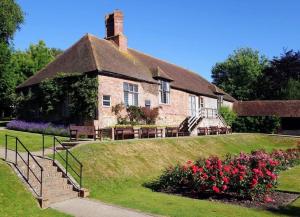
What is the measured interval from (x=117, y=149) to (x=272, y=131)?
111 feet

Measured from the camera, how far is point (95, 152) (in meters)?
18.2

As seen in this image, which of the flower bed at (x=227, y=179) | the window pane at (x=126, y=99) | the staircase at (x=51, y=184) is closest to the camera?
the staircase at (x=51, y=184)

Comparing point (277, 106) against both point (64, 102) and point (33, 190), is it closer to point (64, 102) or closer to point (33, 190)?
point (64, 102)

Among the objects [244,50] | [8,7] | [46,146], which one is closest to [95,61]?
[46,146]

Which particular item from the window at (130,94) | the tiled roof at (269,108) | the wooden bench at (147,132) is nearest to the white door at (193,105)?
the window at (130,94)

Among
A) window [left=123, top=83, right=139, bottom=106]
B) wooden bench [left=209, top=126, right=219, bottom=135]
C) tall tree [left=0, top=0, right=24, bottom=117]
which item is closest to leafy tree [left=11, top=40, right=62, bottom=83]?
tall tree [left=0, top=0, right=24, bottom=117]

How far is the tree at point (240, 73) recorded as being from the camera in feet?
259

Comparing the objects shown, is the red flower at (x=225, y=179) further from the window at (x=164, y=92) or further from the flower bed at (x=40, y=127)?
the window at (x=164, y=92)

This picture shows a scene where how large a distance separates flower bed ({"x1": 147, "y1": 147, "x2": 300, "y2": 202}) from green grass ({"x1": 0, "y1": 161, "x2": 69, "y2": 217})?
557 cm

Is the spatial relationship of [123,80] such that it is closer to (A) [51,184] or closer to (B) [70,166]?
(B) [70,166]

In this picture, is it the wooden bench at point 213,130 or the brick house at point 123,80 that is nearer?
the brick house at point 123,80

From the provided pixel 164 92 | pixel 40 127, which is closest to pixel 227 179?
pixel 40 127

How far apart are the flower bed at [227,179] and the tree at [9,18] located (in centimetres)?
2739

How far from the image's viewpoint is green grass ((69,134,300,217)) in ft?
39.1
